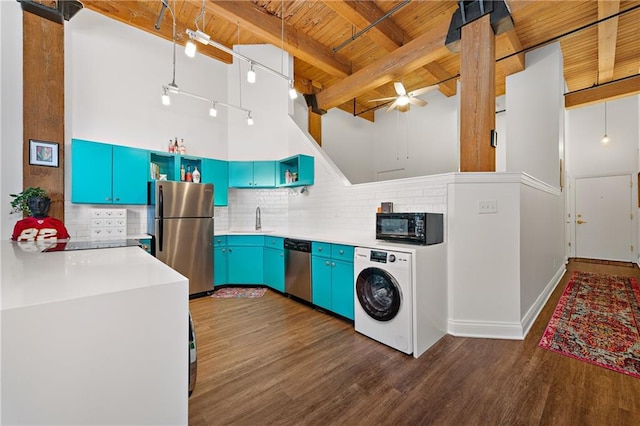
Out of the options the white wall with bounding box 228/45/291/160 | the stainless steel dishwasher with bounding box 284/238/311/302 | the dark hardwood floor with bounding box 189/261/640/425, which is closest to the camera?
the dark hardwood floor with bounding box 189/261/640/425

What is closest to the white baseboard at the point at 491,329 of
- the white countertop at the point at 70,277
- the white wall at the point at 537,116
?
the white countertop at the point at 70,277

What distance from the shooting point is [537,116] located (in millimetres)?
4496

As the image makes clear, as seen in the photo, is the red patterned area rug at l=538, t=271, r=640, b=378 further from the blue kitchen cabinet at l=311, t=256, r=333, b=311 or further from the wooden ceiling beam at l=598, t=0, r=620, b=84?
the wooden ceiling beam at l=598, t=0, r=620, b=84

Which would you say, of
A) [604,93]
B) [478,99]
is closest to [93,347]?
[478,99]

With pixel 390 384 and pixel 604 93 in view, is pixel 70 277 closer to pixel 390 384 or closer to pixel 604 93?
pixel 390 384

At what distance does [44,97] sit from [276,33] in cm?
302

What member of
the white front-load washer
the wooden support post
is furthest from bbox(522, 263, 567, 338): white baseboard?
→ the wooden support post

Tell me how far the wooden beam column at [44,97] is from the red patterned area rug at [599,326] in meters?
5.57

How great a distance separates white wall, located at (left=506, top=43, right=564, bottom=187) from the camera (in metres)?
4.32

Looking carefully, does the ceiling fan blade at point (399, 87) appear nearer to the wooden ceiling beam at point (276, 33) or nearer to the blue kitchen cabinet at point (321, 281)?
the wooden ceiling beam at point (276, 33)

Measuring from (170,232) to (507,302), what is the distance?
4020mm

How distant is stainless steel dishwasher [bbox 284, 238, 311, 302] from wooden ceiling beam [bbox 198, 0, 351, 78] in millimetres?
3010

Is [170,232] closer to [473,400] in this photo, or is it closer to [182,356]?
[182,356]

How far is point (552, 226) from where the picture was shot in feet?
13.4
